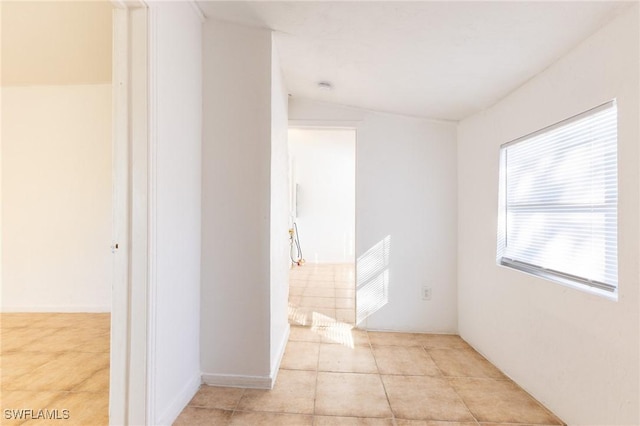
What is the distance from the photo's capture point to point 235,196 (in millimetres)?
1838

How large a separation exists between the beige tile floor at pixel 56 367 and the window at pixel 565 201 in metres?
2.67

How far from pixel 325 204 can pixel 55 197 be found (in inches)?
185

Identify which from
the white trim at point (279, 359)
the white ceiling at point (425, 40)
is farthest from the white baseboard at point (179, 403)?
the white ceiling at point (425, 40)

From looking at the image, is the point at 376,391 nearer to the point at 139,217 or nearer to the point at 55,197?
the point at 139,217

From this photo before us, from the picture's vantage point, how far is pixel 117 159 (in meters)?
1.29

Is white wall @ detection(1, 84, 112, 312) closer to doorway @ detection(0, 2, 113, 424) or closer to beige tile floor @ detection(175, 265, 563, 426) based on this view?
doorway @ detection(0, 2, 113, 424)

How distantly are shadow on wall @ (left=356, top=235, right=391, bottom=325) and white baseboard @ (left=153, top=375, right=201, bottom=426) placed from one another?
161 cm

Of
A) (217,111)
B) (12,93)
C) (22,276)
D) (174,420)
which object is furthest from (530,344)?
(12,93)

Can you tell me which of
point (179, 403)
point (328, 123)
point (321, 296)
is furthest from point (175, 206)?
point (321, 296)

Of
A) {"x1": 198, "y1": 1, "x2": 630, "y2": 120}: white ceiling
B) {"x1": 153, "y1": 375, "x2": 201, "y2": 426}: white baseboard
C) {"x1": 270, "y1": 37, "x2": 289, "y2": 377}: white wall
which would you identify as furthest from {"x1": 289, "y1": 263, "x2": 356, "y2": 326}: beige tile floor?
{"x1": 198, "y1": 1, "x2": 630, "y2": 120}: white ceiling

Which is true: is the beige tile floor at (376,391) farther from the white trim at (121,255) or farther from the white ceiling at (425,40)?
the white ceiling at (425,40)

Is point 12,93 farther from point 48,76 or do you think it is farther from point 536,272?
point 536,272

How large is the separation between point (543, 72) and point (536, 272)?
49.7 inches

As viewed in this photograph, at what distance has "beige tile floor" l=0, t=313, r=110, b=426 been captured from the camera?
1.55m
